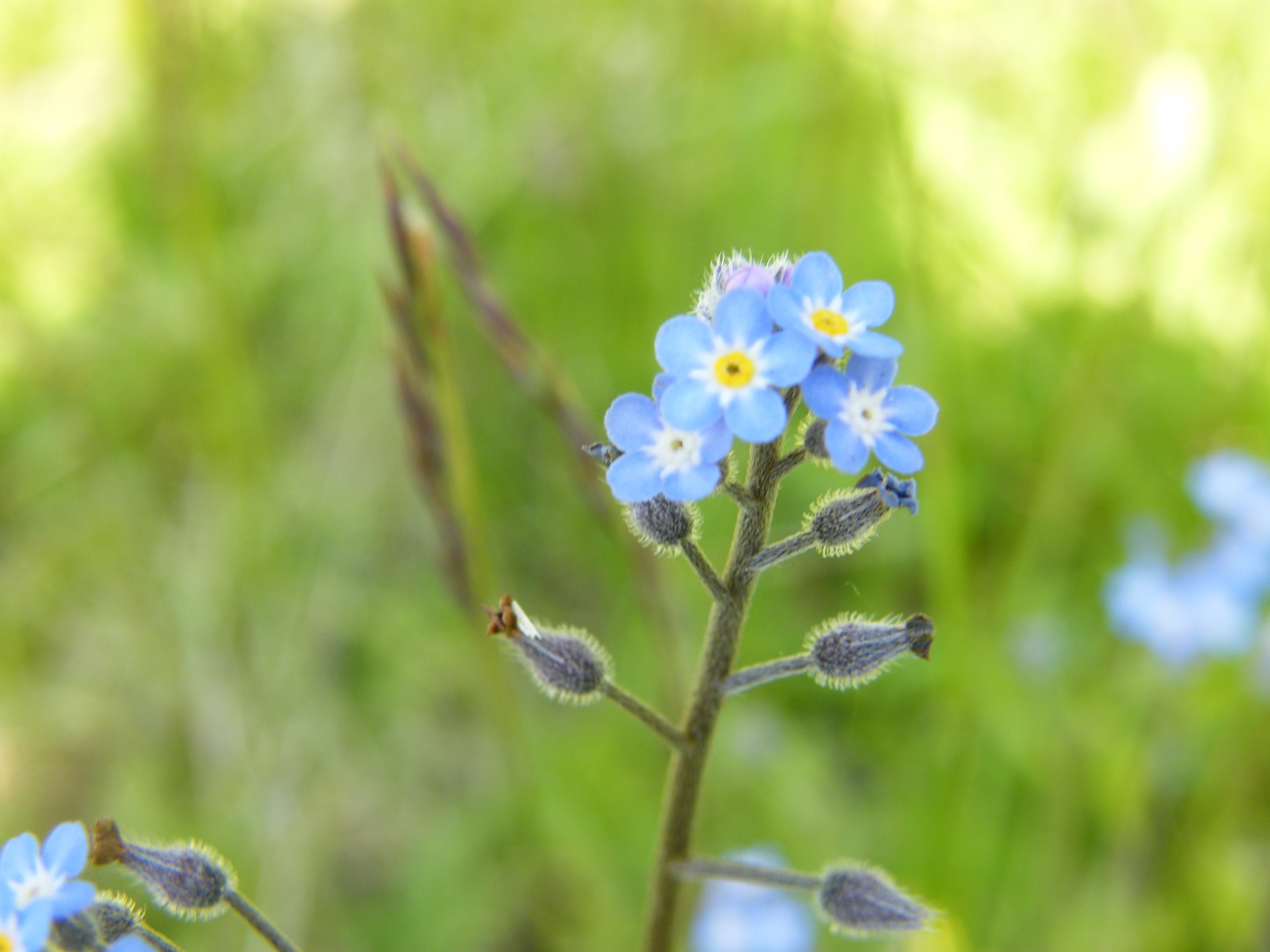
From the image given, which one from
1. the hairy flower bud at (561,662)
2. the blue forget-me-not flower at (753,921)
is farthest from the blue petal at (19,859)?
the blue forget-me-not flower at (753,921)

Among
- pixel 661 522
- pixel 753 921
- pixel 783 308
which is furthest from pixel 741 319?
pixel 753 921

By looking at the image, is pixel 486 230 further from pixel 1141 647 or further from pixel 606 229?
pixel 1141 647

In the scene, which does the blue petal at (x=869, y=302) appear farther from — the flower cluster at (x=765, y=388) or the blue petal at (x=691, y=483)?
the blue petal at (x=691, y=483)

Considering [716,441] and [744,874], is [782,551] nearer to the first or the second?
[716,441]

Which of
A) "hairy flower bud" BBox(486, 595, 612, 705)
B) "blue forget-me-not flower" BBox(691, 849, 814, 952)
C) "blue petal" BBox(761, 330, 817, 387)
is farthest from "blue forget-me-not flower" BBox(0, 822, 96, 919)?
"blue forget-me-not flower" BBox(691, 849, 814, 952)

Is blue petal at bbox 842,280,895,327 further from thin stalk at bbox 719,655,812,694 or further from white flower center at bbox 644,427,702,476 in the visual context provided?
thin stalk at bbox 719,655,812,694

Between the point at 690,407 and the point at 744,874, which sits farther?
the point at 744,874
